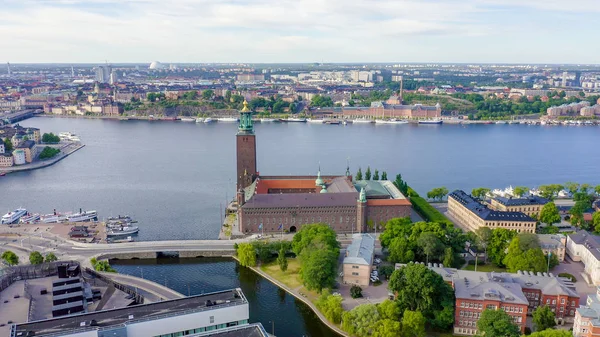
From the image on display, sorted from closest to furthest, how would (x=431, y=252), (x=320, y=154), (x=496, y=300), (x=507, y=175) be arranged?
1. (x=496, y=300)
2. (x=431, y=252)
3. (x=507, y=175)
4. (x=320, y=154)

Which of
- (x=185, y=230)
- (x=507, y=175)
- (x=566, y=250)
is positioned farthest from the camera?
(x=507, y=175)

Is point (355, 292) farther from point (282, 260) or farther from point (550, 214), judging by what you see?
point (550, 214)

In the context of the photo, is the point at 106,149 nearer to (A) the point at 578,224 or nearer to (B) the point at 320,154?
(B) the point at 320,154

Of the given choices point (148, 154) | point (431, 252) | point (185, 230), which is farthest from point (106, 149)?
point (431, 252)

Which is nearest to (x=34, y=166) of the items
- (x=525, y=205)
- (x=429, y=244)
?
(x=429, y=244)

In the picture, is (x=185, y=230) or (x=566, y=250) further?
(x=185, y=230)

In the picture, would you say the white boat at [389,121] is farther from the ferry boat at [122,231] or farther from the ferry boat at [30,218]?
the ferry boat at [30,218]

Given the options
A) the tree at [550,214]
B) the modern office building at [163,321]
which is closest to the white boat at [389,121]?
the tree at [550,214]
